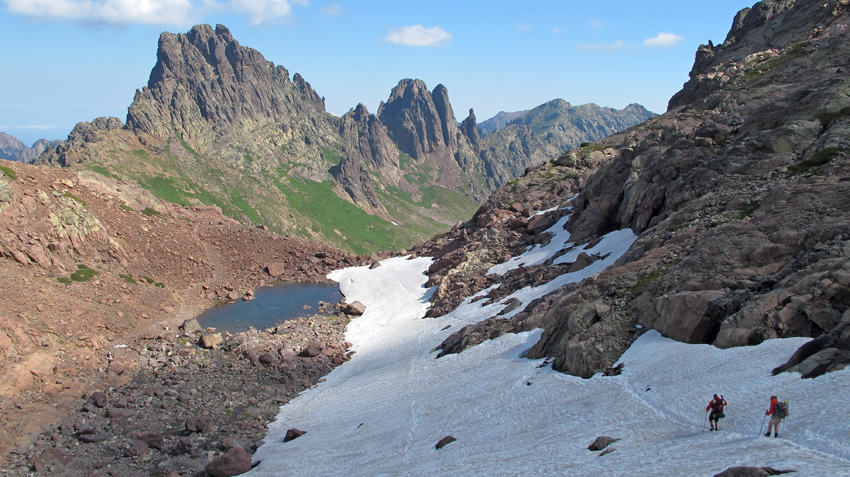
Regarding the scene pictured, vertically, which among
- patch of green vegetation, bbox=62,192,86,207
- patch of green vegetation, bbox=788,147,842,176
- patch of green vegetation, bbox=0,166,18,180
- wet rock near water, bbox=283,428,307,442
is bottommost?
wet rock near water, bbox=283,428,307,442

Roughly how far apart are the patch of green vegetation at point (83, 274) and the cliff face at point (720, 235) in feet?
120

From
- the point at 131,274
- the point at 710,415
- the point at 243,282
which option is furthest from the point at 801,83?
the point at 131,274

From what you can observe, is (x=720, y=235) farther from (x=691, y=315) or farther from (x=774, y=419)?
(x=774, y=419)

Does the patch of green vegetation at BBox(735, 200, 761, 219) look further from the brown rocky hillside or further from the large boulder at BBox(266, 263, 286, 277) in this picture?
the large boulder at BBox(266, 263, 286, 277)

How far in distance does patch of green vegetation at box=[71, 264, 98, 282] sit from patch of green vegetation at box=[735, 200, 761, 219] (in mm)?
58964

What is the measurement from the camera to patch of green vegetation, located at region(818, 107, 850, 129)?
3694 centimetres

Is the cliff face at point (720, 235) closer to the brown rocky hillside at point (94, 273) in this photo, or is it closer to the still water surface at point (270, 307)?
the still water surface at point (270, 307)

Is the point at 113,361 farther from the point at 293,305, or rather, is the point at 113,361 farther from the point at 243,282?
the point at 243,282

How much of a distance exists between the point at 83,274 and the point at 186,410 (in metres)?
26.4

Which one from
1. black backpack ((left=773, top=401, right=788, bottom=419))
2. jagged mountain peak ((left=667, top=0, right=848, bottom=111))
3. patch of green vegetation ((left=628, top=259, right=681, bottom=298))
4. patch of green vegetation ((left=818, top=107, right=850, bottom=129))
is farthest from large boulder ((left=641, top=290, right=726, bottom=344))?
jagged mountain peak ((left=667, top=0, right=848, bottom=111))

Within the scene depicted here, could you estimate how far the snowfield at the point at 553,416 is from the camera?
14914 millimetres

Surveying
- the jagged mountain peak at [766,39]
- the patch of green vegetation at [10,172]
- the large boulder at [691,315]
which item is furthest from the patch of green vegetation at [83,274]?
the jagged mountain peak at [766,39]

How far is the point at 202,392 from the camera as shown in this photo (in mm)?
37031

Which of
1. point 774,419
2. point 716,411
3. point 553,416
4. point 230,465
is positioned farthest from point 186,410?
point 774,419
